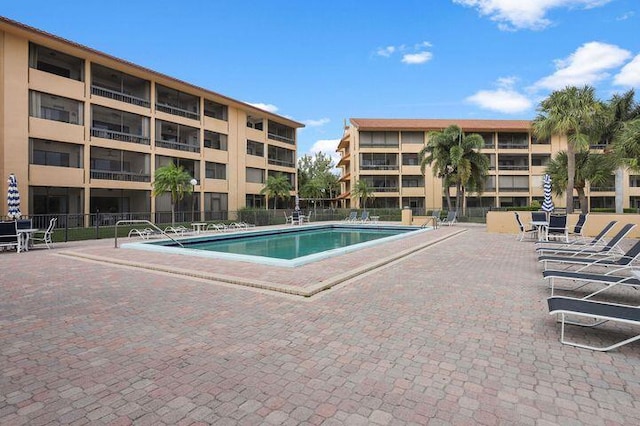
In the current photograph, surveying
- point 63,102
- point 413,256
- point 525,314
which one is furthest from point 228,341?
point 63,102

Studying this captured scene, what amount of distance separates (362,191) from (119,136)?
25.2 m

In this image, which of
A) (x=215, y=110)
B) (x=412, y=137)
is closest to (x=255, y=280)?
(x=215, y=110)

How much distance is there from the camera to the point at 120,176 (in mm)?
26359

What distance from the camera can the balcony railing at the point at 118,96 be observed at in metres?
25.0

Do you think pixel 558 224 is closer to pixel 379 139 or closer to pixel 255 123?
pixel 255 123

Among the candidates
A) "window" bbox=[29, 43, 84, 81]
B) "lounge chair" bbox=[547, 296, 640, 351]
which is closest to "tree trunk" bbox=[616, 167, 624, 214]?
"lounge chair" bbox=[547, 296, 640, 351]

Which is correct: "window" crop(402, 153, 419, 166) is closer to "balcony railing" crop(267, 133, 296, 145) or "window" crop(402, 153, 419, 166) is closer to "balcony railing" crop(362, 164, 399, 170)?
"balcony railing" crop(362, 164, 399, 170)

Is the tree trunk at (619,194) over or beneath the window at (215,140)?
beneath

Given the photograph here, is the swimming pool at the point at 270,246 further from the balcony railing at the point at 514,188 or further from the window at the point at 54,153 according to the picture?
the balcony railing at the point at 514,188

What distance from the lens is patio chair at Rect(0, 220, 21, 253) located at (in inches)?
→ 498

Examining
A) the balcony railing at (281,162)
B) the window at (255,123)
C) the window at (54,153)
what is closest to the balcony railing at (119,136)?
the window at (54,153)

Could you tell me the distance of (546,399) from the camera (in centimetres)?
296

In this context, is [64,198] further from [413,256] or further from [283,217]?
[413,256]

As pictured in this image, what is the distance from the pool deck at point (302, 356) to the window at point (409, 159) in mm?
40123
